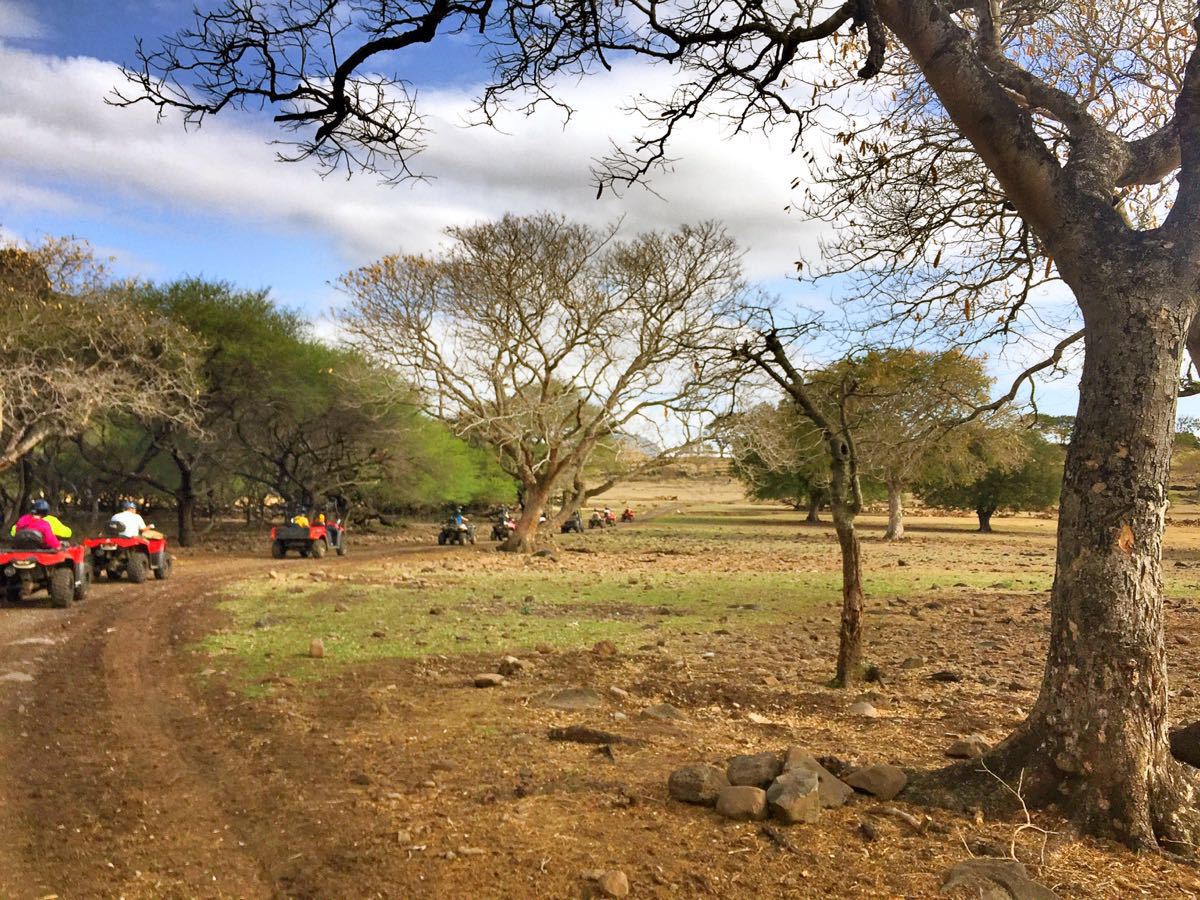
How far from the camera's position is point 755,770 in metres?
5.05

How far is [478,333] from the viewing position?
25.3 meters

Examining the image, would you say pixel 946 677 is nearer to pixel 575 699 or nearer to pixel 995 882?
pixel 575 699

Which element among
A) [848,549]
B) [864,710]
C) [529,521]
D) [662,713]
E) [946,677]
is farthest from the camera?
[529,521]

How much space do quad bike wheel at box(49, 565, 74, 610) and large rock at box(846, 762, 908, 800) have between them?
12.3 m

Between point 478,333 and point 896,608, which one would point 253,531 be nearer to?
point 478,333

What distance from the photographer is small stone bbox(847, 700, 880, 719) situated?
23.7ft

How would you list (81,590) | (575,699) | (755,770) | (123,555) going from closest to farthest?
(755,770) < (575,699) < (81,590) < (123,555)

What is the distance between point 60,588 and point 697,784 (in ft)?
38.7

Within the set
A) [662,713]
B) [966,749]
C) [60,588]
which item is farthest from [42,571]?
[966,749]

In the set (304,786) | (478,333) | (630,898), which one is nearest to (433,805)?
(304,786)

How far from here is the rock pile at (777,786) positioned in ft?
15.2

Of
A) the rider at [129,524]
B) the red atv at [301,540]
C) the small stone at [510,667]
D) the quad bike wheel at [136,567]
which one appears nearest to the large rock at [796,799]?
the small stone at [510,667]

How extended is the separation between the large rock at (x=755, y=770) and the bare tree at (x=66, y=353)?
61.4ft

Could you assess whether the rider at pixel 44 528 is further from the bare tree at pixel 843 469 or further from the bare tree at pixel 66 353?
the bare tree at pixel 843 469
